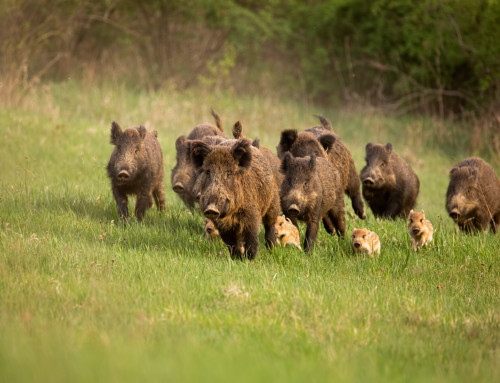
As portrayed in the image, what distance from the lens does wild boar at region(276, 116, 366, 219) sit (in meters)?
9.23

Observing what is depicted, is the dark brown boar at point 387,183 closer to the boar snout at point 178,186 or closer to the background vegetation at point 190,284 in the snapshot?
the background vegetation at point 190,284

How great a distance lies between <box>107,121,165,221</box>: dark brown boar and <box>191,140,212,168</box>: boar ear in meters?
2.37

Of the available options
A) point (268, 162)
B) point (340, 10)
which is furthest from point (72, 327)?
point (340, 10)

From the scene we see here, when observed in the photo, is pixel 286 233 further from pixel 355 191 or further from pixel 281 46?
pixel 281 46

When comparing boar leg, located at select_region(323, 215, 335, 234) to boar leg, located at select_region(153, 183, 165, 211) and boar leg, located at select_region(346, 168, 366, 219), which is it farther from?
boar leg, located at select_region(153, 183, 165, 211)

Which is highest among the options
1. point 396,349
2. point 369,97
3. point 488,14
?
point 488,14

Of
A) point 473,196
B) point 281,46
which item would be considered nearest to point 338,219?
point 473,196

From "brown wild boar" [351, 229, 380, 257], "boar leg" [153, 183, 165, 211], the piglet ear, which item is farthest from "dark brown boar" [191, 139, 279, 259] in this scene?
Result: "boar leg" [153, 183, 165, 211]

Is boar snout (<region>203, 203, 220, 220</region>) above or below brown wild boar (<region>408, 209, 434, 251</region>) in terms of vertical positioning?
above

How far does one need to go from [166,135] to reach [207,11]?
12778 millimetres

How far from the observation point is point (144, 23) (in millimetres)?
28672

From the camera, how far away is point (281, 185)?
Result: 805 centimetres

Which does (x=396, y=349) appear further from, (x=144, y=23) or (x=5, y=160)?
(x=144, y=23)

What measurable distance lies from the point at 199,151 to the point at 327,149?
3.41 metres
